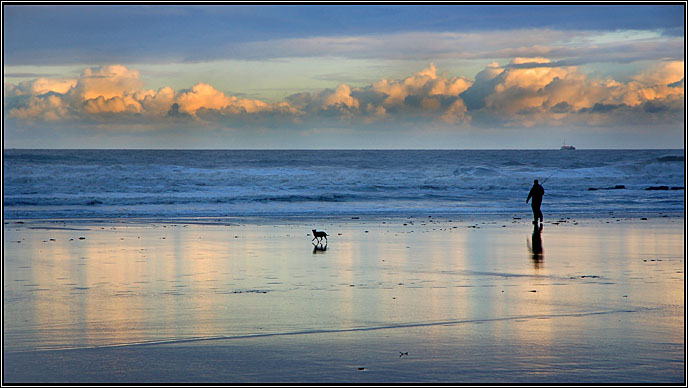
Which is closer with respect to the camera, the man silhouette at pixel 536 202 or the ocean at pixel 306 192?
the man silhouette at pixel 536 202

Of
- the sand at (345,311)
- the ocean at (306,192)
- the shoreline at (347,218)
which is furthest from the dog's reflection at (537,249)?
the ocean at (306,192)

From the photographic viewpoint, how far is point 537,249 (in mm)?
14367

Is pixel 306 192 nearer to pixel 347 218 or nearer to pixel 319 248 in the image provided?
pixel 347 218

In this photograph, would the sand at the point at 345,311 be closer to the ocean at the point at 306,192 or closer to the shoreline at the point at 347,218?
the shoreline at the point at 347,218

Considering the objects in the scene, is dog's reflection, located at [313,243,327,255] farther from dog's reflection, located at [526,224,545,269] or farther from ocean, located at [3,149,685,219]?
ocean, located at [3,149,685,219]

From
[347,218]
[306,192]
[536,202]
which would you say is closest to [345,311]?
[536,202]

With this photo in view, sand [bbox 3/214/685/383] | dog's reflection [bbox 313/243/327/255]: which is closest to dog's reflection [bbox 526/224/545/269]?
sand [bbox 3/214/685/383]

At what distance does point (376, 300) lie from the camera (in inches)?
348

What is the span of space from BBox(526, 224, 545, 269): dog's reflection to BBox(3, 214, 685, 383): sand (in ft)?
0.15

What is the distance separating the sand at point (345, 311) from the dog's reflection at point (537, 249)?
5cm

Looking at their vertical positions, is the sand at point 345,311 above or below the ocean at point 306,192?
below

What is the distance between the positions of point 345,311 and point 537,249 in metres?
7.05

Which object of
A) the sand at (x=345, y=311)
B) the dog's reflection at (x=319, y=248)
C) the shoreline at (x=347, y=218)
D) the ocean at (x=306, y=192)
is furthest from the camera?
the ocean at (x=306, y=192)

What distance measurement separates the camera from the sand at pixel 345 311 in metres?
5.97
